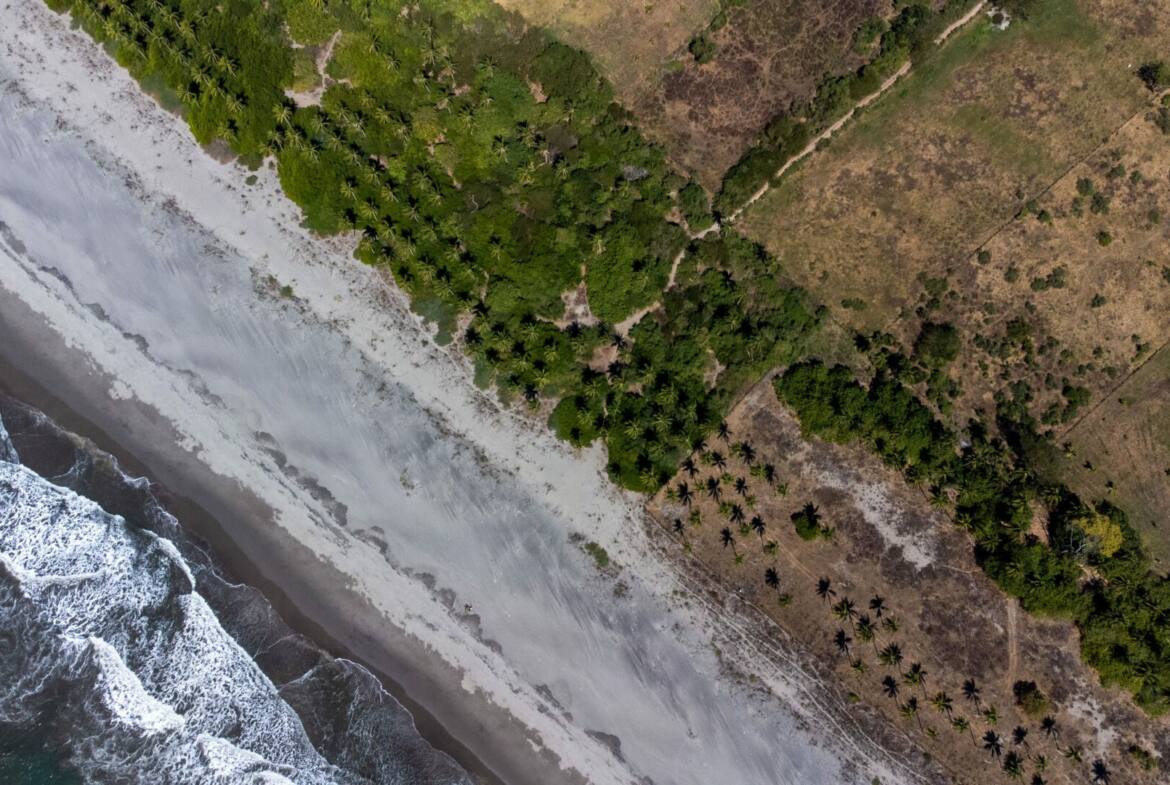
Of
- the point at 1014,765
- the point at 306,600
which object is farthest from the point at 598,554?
the point at 1014,765

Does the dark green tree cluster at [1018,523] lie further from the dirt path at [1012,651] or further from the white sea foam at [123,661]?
the white sea foam at [123,661]

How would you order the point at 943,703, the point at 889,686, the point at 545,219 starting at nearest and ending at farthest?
the point at 943,703
the point at 889,686
the point at 545,219

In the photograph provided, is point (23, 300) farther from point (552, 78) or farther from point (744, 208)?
point (744, 208)

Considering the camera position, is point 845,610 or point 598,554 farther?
point 598,554

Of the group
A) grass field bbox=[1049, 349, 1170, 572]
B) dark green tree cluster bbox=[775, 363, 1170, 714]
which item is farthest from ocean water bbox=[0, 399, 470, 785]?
grass field bbox=[1049, 349, 1170, 572]

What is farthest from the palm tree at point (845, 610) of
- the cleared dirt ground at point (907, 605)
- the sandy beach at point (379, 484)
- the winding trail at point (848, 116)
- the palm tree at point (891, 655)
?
the winding trail at point (848, 116)

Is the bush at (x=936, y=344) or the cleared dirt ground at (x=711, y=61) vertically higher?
the cleared dirt ground at (x=711, y=61)

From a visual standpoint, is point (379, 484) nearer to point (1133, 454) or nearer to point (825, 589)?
Answer: point (825, 589)
